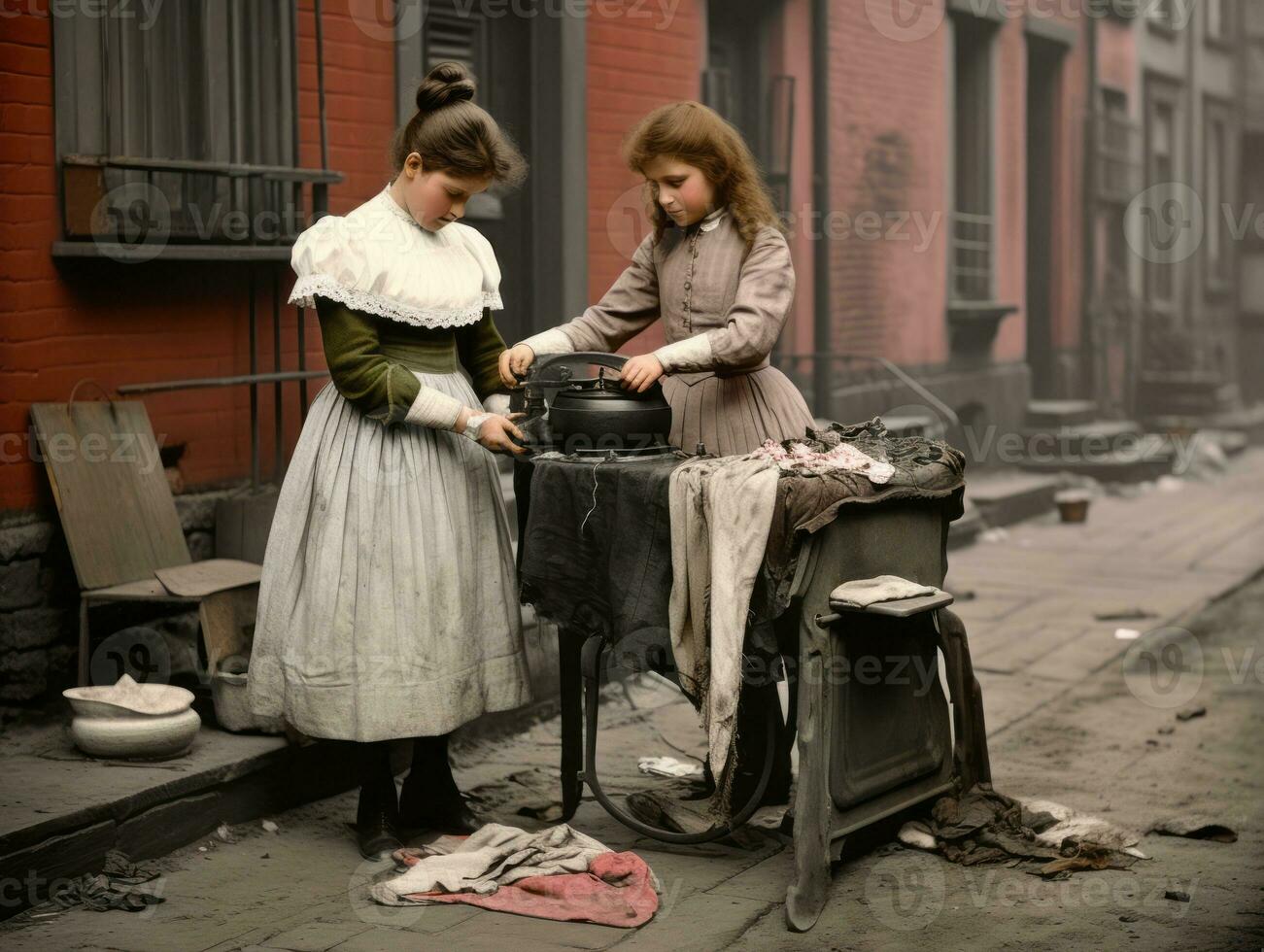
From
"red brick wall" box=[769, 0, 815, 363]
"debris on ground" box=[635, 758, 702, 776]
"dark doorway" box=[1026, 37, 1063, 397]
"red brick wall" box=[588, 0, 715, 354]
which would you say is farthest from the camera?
"dark doorway" box=[1026, 37, 1063, 397]

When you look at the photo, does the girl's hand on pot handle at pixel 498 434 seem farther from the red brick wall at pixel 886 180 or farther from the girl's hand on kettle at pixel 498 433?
the red brick wall at pixel 886 180

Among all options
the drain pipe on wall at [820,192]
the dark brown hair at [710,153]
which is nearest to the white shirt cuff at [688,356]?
the dark brown hair at [710,153]

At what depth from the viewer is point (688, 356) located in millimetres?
4543

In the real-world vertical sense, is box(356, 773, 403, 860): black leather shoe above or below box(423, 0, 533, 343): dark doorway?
below

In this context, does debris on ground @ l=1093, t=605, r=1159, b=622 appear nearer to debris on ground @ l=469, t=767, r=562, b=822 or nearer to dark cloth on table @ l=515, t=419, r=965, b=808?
debris on ground @ l=469, t=767, r=562, b=822

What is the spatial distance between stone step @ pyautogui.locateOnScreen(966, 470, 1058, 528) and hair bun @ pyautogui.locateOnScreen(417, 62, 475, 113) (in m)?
7.49

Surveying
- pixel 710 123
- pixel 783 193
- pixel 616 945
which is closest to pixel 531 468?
pixel 710 123

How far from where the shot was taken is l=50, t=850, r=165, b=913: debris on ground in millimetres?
4352

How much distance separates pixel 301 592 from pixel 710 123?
171 cm

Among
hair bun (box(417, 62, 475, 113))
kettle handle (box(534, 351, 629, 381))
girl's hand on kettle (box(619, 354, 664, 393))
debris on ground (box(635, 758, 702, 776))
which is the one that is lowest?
debris on ground (box(635, 758, 702, 776))

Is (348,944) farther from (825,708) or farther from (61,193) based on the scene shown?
(61,193)

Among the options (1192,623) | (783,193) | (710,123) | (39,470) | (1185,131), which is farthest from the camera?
(1185,131)

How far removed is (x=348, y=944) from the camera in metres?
4.07

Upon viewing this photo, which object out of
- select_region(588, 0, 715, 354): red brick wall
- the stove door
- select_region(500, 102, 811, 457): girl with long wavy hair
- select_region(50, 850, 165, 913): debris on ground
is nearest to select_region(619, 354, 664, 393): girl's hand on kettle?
select_region(500, 102, 811, 457): girl with long wavy hair
